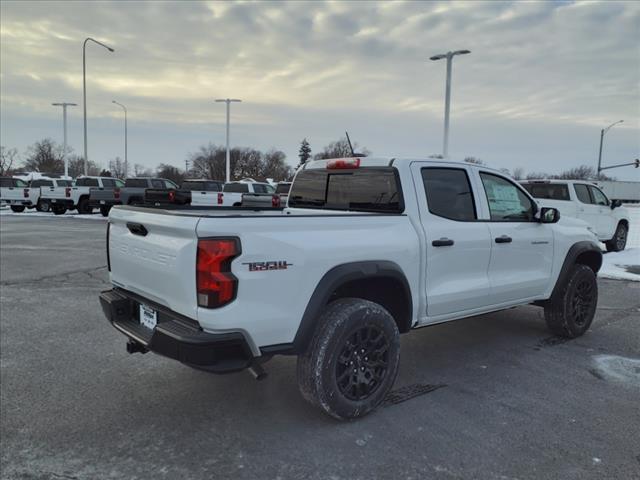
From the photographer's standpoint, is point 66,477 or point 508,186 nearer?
point 66,477

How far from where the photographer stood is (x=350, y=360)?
11.0 feet

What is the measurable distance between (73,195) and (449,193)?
24.6 metres

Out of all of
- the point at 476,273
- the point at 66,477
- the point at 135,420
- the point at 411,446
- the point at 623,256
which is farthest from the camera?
the point at 623,256

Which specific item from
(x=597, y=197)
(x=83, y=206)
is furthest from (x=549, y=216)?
(x=83, y=206)

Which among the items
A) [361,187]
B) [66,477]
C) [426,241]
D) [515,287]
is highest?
[361,187]

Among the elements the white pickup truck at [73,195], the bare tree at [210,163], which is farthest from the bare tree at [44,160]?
the white pickup truck at [73,195]

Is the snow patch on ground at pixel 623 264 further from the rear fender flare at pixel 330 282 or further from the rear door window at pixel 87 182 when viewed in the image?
the rear door window at pixel 87 182

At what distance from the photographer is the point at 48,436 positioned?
3.17 m

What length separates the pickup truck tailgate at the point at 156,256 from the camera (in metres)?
2.84

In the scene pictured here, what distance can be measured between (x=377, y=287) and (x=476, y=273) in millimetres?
1051

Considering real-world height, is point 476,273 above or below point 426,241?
below

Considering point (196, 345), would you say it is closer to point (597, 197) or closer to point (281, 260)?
point (281, 260)

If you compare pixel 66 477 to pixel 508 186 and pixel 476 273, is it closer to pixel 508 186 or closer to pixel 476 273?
pixel 476 273

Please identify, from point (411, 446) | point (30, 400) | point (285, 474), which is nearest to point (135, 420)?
point (30, 400)
